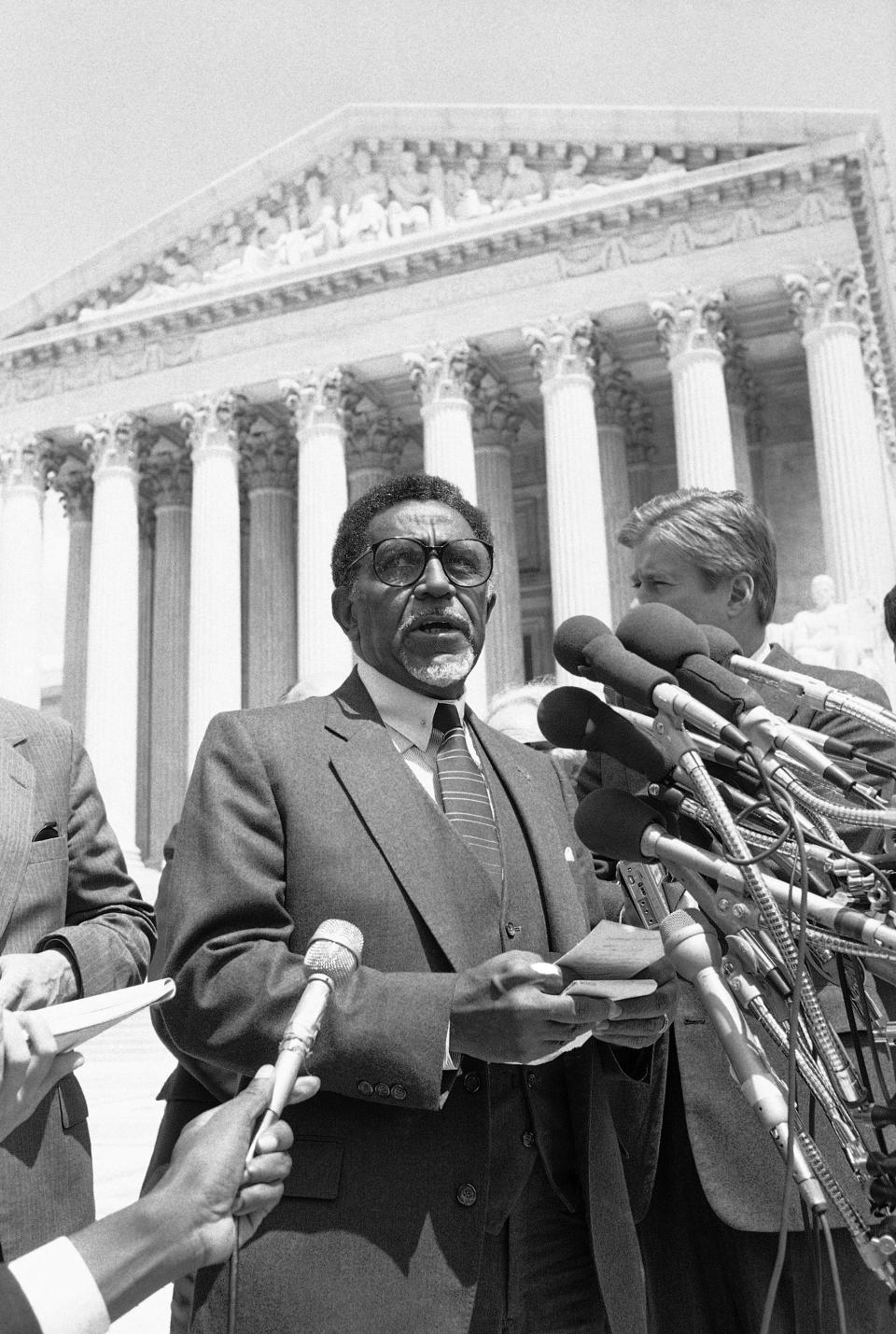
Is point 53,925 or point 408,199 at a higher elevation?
point 408,199

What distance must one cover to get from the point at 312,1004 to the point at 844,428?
76.3 ft

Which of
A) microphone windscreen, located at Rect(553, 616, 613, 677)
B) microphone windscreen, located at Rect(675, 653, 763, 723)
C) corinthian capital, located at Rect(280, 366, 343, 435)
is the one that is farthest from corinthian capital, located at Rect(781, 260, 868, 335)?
microphone windscreen, located at Rect(675, 653, 763, 723)

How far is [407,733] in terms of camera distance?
325cm

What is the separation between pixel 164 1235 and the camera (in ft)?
5.70

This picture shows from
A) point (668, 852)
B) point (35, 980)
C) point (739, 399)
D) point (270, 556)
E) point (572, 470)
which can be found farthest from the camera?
point (270, 556)

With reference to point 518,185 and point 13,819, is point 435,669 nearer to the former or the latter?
point 13,819

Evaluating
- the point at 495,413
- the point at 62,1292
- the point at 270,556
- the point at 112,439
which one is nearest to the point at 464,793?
the point at 62,1292

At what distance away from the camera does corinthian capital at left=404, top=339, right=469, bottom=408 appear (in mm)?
26938

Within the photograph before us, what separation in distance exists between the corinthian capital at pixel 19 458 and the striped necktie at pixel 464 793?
29.3m

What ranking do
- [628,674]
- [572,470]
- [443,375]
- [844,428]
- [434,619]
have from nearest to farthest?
[628,674], [434,619], [844,428], [572,470], [443,375]

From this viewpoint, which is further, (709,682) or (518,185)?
(518,185)

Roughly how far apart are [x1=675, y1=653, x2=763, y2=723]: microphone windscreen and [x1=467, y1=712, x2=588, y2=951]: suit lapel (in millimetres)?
804

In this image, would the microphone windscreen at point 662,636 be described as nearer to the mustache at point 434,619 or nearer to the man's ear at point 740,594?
the mustache at point 434,619

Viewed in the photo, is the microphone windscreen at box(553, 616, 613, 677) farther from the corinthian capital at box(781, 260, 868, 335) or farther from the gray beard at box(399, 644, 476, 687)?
the corinthian capital at box(781, 260, 868, 335)
